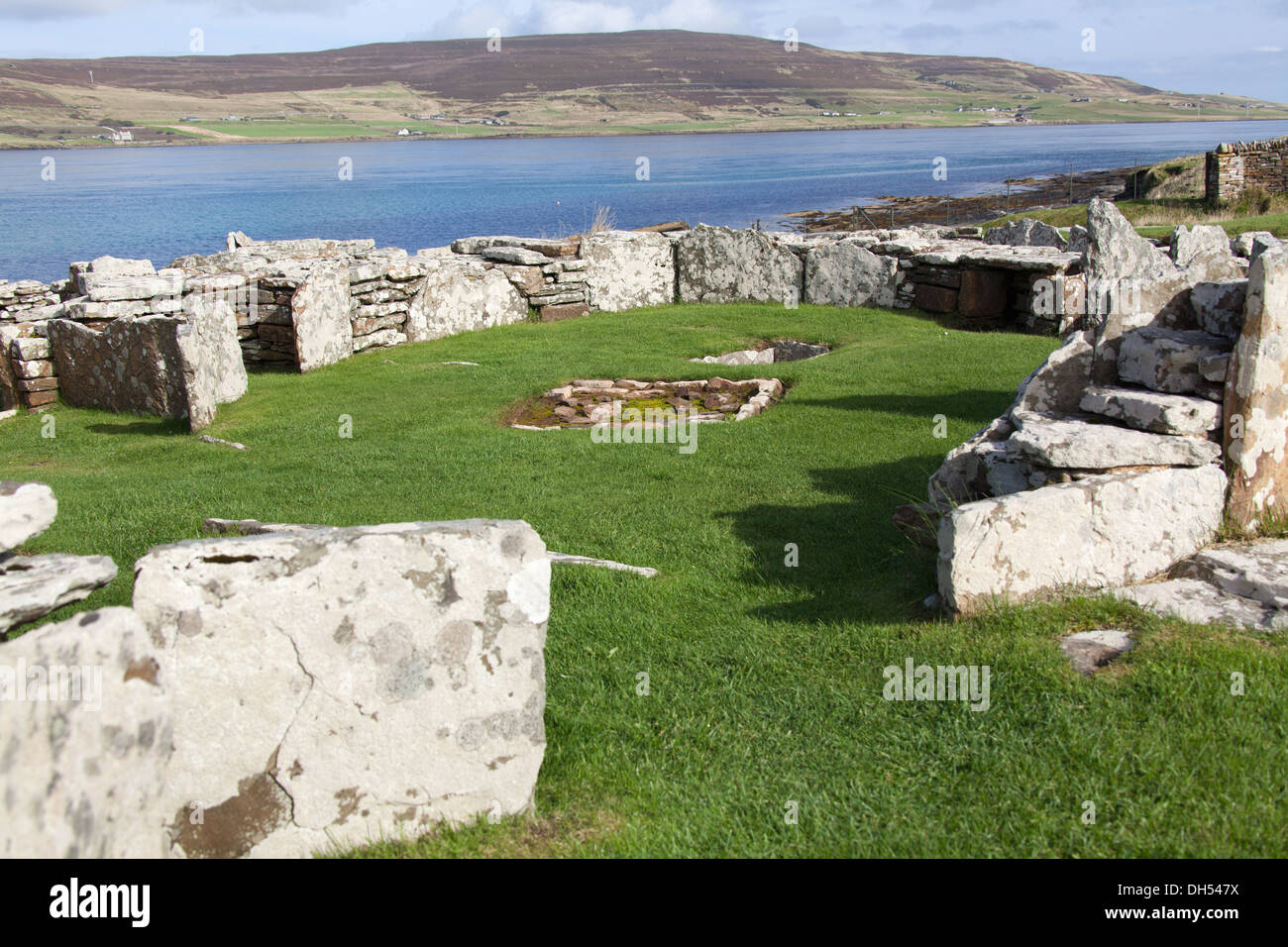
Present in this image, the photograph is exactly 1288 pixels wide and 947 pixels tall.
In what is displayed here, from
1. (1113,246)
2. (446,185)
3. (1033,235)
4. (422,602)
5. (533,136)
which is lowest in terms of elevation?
(422,602)

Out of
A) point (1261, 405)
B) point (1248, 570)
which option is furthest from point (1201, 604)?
point (1261, 405)

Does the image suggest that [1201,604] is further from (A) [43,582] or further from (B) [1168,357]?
(A) [43,582]

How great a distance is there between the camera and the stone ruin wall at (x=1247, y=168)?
30.6 meters

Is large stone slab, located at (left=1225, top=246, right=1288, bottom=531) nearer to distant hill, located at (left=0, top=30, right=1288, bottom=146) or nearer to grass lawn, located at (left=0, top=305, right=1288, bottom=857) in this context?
grass lawn, located at (left=0, top=305, right=1288, bottom=857)

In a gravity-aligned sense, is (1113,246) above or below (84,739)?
above

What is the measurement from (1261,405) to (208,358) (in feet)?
34.6

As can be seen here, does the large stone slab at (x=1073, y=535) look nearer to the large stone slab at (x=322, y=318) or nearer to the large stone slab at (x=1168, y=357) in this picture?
the large stone slab at (x=1168, y=357)

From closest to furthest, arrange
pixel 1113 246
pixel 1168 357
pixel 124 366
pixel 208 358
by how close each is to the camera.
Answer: pixel 1168 357 < pixel 208 358 < pixel 124 366 < pixel 1113 246

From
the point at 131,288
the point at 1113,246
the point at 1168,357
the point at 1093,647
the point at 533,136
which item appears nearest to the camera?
the point at 1093,647

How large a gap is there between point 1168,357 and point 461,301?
39.8 ft

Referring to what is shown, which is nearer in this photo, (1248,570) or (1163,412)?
(1248,570)

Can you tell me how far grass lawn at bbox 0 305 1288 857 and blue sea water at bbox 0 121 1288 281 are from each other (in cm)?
1551

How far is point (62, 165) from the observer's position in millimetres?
106438

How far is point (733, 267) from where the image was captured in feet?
61.4
